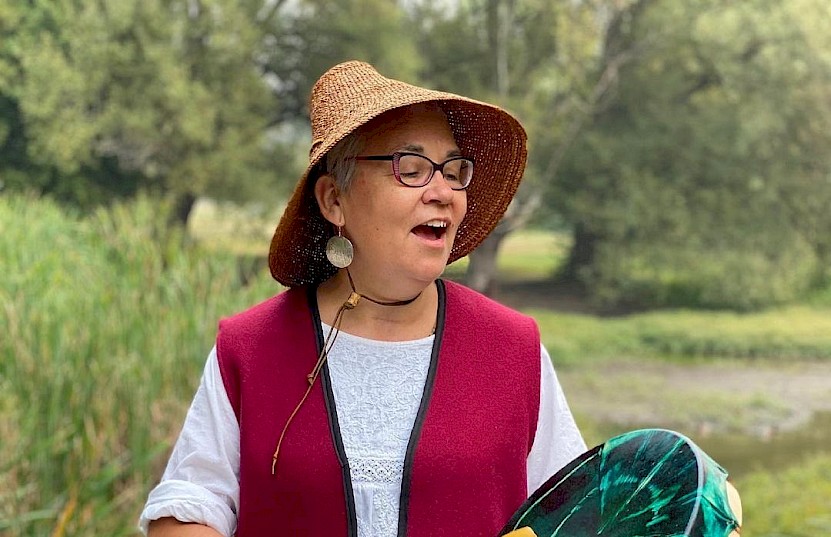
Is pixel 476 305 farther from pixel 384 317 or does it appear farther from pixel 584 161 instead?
pixel 584 161

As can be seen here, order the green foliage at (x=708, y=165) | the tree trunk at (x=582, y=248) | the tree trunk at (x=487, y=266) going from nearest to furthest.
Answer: the green foliage at (x=708, y=165), the tree trunk at (x=487, y=266), the tree trunk at (x=582, y=248)

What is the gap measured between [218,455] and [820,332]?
4.39 meters

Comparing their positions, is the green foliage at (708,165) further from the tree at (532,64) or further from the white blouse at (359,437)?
the white blouse at (359,437)

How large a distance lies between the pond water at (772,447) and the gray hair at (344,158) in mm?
3925

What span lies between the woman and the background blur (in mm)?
3006

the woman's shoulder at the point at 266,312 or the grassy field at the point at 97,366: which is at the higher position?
the woman's shoulder at the point at 266,312

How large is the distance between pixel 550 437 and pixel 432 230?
269 millimetres

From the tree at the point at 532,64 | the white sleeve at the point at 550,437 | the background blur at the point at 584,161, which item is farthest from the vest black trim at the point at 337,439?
the tree at the point at 532,64

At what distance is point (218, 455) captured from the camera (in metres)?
1.00

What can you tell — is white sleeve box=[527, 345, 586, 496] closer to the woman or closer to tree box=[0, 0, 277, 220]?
the woman

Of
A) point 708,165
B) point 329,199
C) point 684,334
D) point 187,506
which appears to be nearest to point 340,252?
point 329,199

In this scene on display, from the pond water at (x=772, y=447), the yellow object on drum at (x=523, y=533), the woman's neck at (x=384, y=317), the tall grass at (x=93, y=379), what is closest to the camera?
the yellow object on drum at (x=523, y=533)

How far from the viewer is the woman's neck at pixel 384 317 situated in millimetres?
1024

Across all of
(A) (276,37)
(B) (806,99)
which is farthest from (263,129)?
(B) (806,99)
